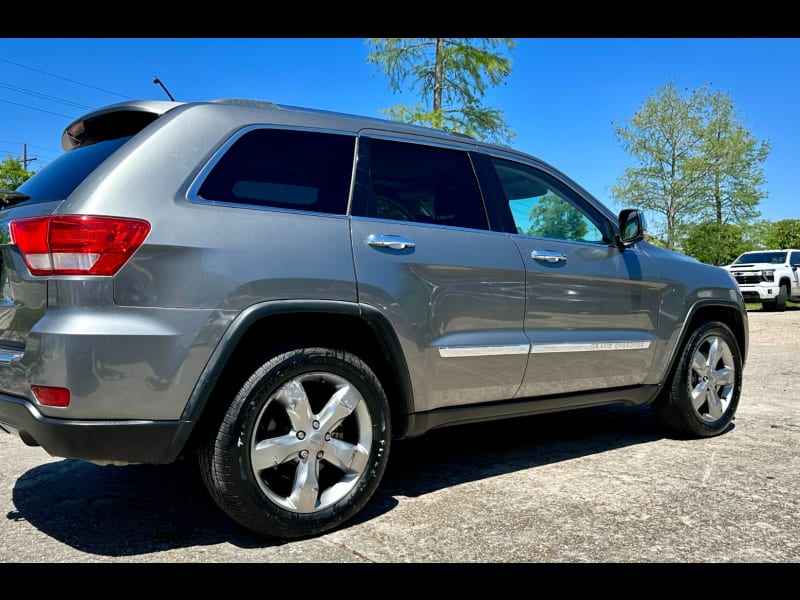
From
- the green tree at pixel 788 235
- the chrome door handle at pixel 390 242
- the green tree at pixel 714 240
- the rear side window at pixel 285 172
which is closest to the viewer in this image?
the rear side window at pixel 285 172

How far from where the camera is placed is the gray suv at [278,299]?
2.34 meters

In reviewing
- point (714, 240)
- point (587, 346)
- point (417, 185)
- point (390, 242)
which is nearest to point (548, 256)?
point (587, 346)

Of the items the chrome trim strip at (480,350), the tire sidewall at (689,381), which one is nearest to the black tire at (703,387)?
the tire sidewall at (689,381)

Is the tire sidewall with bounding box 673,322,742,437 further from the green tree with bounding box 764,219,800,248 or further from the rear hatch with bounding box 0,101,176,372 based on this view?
the green tree with bounding box 764,219,800,248

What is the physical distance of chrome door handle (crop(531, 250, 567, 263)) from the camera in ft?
11.7

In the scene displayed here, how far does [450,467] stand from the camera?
381 centimetres

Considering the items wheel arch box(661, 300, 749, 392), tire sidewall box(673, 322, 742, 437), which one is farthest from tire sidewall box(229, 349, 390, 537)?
tire sidewall box(673, 322, 742, 437)

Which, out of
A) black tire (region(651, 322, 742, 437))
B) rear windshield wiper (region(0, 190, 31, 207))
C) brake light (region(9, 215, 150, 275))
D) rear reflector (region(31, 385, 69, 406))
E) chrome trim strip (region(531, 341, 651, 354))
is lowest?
black tire (region(651, 322, 742, 437))

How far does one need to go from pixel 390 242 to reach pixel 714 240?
98.5ft

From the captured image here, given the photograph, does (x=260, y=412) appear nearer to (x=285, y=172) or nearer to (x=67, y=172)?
(x=285, y=172)

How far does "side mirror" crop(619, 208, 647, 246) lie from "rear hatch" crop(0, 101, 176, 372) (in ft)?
9.06

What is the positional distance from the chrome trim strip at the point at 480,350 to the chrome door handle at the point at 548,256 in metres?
0.50

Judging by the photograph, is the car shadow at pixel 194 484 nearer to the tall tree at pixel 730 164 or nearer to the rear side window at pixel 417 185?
the rear side window at pixel 417 185
